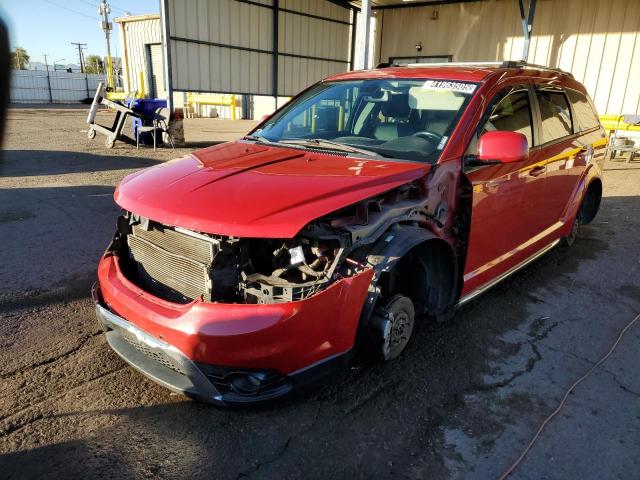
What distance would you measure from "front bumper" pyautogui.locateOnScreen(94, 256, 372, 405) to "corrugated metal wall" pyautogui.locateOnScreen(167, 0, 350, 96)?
30.8ft

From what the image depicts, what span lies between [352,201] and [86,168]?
8.32 metres

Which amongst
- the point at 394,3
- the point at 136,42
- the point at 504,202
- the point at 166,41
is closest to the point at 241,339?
the point at 504,202

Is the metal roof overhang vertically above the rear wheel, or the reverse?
Answer: the metal roof overhang

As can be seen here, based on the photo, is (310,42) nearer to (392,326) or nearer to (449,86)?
(449,86)

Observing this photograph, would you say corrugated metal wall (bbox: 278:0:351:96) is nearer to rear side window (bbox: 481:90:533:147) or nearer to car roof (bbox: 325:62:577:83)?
car roof (bbox: 325:62:577:83)

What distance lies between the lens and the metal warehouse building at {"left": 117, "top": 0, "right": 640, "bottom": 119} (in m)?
10.9

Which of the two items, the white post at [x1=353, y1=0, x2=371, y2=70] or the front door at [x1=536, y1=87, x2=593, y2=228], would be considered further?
the white post at [x1=353, y1=0, x2=371, y2=70]

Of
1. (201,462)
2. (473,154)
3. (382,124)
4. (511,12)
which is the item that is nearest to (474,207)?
(473,154)

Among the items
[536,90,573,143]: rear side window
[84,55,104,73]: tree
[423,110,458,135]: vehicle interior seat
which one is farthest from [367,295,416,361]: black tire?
[84,55,104,73]: tree

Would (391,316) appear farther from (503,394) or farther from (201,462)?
(201,462)

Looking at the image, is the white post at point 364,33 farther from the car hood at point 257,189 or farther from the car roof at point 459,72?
the car hood at point 257,189

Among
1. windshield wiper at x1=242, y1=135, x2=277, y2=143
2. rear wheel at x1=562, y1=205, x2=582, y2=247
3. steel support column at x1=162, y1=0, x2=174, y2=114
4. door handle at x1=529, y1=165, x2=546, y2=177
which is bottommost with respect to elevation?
rear wheel at x1=562, y1=205, x2=582, y2=247

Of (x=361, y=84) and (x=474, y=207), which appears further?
(x=361, y=84)

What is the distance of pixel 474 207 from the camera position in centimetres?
313
